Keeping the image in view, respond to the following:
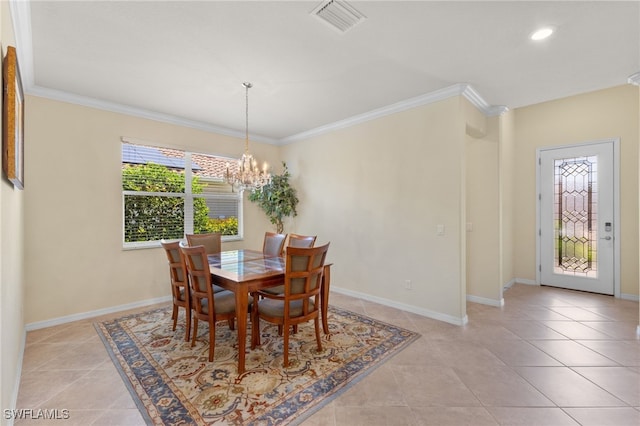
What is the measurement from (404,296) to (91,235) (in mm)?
4117

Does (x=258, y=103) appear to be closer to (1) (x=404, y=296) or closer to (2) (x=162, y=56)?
(2) (x=162, y=56)

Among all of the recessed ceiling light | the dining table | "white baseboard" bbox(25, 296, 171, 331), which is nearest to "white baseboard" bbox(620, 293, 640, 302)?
the recessed ceiling light

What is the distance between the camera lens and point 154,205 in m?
4.14

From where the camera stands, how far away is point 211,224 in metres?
4.76

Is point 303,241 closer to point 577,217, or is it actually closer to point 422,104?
point 422,104

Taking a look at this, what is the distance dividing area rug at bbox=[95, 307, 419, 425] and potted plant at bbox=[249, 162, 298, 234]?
7.62 feet

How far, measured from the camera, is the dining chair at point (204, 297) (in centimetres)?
246

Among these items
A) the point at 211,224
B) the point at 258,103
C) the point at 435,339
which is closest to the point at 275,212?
the point at 211,224

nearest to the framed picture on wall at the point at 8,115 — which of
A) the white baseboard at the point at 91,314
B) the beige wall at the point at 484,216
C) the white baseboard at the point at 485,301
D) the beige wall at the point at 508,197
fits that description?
the white baseboard at the point at 91,314

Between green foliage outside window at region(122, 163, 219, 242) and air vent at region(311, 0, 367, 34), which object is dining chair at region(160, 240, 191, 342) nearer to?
green foliage outside window at region(122, 163, 219, 242)

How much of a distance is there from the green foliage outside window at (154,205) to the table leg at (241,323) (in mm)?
2529

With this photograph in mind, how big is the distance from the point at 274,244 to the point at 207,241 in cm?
88

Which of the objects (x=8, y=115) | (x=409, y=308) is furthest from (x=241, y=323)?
(x=409, y=308)

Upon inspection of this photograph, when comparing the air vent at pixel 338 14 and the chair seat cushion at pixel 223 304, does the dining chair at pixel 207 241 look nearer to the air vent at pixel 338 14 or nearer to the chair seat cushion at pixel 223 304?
the chair seat cushion at pixel 223 304
